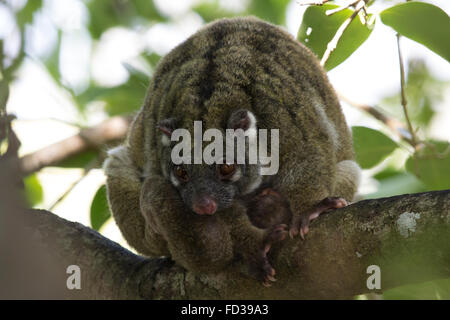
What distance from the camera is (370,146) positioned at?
203 inches

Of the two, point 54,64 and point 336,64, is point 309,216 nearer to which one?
point 336,64

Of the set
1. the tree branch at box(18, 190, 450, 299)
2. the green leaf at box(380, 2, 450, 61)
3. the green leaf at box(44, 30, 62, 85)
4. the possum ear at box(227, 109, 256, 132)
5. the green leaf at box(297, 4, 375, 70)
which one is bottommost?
the tree branch at box(18, 190, 450, 299)

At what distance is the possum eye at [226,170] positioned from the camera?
4.50 m

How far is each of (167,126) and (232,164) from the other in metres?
0.62

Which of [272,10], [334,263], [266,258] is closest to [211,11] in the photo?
[272,10]

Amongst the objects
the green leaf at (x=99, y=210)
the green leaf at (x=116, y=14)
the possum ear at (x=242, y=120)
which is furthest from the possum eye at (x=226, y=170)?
the green leaf at (x=116, y=14)

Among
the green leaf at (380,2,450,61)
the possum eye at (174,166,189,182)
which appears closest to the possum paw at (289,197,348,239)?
the possum eye at (174,166,189,182)

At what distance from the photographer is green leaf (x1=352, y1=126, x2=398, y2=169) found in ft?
16.5

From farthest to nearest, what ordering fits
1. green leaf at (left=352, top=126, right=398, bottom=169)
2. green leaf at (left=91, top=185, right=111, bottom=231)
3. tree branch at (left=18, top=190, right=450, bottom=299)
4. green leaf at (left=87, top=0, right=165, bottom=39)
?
1. green leaf at (left=87, top=0, right=165, bottom=39)
2. green leaf at (left=91, top=185, right=111, bottom=231)
3. green leaf at (left=352, top=126, right=398, bottom=169)
4. tree branch at (left=18, top=190, right=450, bottom=299)

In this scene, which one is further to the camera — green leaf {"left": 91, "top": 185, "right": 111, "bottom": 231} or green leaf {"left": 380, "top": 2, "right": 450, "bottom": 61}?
green leaf {"left": 91, "top": 185, "right": 111, "bottom": 231}

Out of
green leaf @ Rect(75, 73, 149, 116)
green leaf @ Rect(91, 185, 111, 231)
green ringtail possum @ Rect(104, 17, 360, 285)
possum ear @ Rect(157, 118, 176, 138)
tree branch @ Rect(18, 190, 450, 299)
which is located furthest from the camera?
green leaf @ Rect(75, 73, 149, 116)

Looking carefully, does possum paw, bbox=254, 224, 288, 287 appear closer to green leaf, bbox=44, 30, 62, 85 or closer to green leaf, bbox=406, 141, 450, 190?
green leaf, bbox=406, 141, 450, 190

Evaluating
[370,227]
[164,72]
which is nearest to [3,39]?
[370,227]
